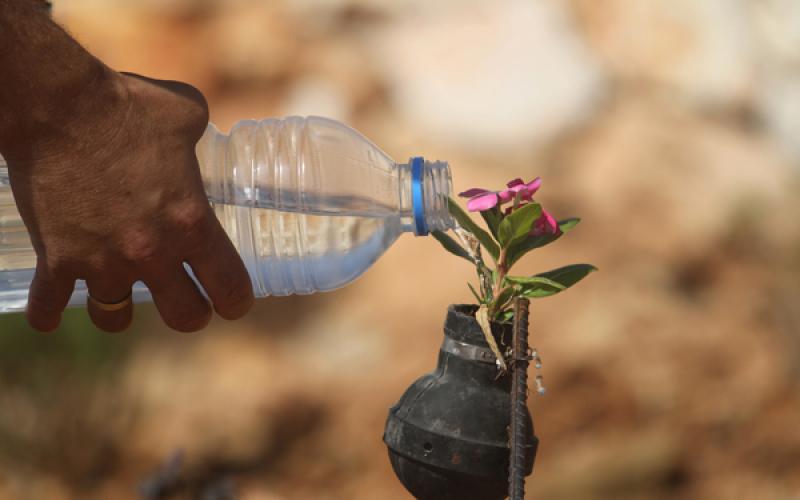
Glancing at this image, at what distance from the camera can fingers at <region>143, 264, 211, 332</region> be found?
135cm

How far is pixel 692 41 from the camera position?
427 cm

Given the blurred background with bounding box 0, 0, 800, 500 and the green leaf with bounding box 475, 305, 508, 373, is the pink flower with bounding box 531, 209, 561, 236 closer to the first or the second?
the green leaf with bounding box 475, 305, 508, 373

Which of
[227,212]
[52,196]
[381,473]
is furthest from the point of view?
[381,473]

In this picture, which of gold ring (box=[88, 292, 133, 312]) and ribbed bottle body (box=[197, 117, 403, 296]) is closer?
gold ring (box=[88, 292, 133, 312])

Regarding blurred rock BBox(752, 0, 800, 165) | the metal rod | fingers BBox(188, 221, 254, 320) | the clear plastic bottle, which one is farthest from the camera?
blurred rock BBox(752, 0, 800, 165)

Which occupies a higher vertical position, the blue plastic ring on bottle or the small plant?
the blue plastic ring on bottle

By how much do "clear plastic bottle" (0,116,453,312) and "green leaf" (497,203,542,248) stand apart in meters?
0.32

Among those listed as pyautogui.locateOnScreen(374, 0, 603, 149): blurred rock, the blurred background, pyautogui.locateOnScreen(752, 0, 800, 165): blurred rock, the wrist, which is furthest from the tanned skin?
pyautogui.locateOnScreen(752, 0, 800, 165): blurred rock

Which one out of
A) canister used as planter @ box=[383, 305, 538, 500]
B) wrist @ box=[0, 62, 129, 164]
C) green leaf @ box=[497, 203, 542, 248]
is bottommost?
canister used as planter @ box=[383, 305, 538, 500]

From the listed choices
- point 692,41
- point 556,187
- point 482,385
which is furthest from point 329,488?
point 482,385

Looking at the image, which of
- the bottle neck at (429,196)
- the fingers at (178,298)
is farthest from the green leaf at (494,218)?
the fingers at (178,298)

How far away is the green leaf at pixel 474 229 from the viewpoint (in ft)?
4.49

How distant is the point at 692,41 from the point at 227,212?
9.63 feet

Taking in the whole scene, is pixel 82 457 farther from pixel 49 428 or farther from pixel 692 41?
pixel 692 41
